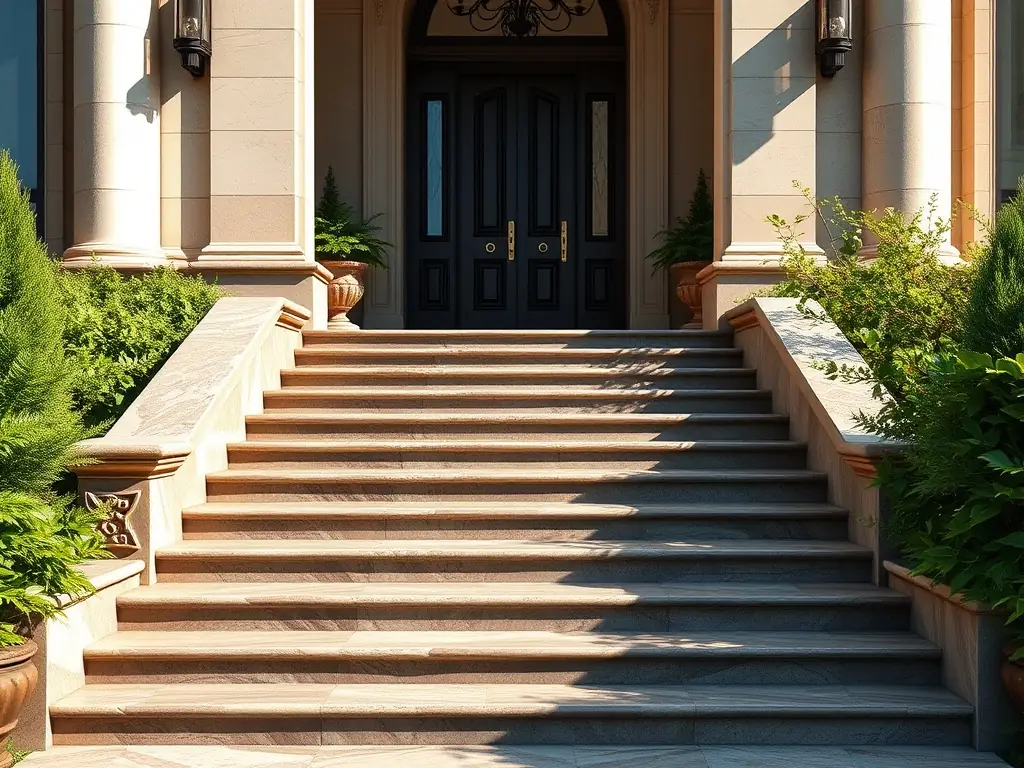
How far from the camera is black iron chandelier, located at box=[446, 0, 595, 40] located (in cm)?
1201

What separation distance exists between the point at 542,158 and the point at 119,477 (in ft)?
25.7

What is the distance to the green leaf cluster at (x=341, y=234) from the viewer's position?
1005cm

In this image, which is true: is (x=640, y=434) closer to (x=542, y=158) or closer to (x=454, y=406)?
(x=454, y=406)

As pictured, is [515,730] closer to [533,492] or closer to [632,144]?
[533,492]

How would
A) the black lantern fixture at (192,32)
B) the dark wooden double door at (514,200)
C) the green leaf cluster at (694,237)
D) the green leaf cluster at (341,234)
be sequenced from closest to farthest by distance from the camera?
the black lantern fixture at (192,32) → the green leaf cluster at (341,234) → the green leaf cluster at (694,237) → the dark wooden double door at (514,200)

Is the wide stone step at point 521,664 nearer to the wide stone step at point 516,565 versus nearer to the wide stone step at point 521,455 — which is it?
the wide stone step at point 516,565

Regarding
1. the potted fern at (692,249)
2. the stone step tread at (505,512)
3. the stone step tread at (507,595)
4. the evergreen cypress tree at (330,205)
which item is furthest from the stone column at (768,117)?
the stone step tread at (507,595)

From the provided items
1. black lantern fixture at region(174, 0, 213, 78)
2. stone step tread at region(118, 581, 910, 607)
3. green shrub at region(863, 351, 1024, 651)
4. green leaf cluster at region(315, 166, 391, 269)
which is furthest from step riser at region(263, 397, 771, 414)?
black lantern fixture at region(174, 0, 213, 78)

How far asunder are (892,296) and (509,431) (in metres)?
2.64

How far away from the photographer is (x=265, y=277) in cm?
878

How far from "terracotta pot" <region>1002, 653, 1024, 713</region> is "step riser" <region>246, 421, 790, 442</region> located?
289cm

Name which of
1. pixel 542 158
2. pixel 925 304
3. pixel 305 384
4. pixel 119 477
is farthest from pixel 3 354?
pixel 542 158

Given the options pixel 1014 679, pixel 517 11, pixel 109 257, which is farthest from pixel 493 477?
pixel 517 11

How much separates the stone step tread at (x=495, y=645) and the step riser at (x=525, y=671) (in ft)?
0.12
